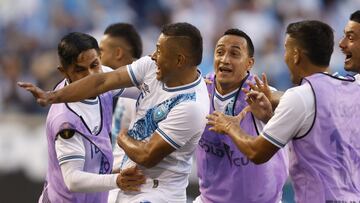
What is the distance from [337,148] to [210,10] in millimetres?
7616

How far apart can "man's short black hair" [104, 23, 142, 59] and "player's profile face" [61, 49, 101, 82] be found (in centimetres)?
216

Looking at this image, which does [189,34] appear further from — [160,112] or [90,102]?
[90,102]

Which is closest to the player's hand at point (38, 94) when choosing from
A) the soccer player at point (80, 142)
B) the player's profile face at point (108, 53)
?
the soccer player at point (80, 142)

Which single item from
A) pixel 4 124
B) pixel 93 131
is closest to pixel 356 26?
pixel 93 131

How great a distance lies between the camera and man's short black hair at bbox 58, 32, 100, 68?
6980 mm

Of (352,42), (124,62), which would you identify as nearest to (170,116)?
(352,42)

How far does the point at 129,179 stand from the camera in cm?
662

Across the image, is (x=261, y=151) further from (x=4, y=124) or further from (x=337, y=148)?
(x=4, y=124)

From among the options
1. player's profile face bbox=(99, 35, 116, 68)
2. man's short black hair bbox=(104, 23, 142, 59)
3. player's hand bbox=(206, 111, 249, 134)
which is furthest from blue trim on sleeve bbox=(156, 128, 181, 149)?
man's short black hair bbox=(104, 23, 142, 59)

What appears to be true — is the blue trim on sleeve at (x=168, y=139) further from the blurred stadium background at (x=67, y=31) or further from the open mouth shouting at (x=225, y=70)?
the blurred stadium background at (x=67, y=31)

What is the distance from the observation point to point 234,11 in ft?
44.1

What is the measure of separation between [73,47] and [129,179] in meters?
1.10

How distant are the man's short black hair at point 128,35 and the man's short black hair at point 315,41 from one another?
122 inches

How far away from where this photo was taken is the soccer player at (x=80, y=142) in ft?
21.9
